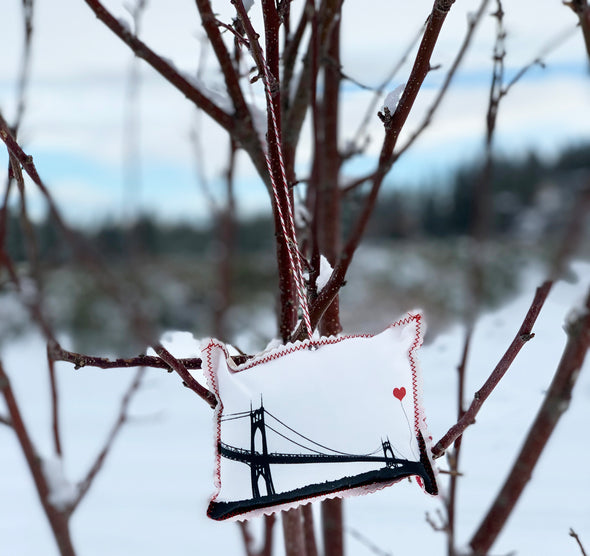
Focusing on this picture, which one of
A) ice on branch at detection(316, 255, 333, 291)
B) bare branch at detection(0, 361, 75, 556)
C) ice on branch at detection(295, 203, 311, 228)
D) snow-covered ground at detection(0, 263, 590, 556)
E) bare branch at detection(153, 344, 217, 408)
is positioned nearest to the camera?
bare branch at detection(153, 344, 217, 408)

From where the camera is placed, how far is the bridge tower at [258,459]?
48 cm

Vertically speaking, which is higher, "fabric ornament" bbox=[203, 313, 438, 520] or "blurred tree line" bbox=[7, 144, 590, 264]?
"blurred tree line" bbox=[7, 144, 590, 264]

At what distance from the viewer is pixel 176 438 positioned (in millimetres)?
2309

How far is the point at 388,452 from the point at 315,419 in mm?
63

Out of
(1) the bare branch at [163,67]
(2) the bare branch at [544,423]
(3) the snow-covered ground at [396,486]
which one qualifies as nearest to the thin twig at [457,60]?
(1) the bare branch at [163,67]

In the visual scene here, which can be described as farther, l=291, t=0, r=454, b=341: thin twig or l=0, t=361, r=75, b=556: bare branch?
l=0, t=361, r=75, b=556: bare branch

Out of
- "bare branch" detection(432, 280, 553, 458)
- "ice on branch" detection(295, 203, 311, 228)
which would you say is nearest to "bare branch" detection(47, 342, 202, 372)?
"bare branch" detection(432, 280, 553, 458)

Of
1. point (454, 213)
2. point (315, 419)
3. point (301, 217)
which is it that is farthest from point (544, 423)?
point (454, 213)

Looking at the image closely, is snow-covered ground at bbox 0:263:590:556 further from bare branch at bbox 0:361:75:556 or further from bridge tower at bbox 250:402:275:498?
bridge tower at bbox 250:402:275:498

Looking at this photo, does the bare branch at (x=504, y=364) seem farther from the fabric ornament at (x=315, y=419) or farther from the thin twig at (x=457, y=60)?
the thin twig at (x=457, y=60)

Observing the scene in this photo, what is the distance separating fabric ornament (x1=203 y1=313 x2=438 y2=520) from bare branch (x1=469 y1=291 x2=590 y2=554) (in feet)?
0.41

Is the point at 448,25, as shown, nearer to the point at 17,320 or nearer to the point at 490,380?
the point at 490,380

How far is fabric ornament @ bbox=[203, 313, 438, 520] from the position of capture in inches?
18.9

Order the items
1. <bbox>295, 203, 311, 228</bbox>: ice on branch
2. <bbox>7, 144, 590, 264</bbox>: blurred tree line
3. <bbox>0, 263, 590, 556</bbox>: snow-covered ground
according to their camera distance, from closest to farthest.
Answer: <bbox>295, 203, 311, 228</bbox>: ice on branch → <bbox>0, 263, 590, 556</bbox>: snow-covered ground → <bbox>7, 144, 590, 264</bbox>: blurred tree line
